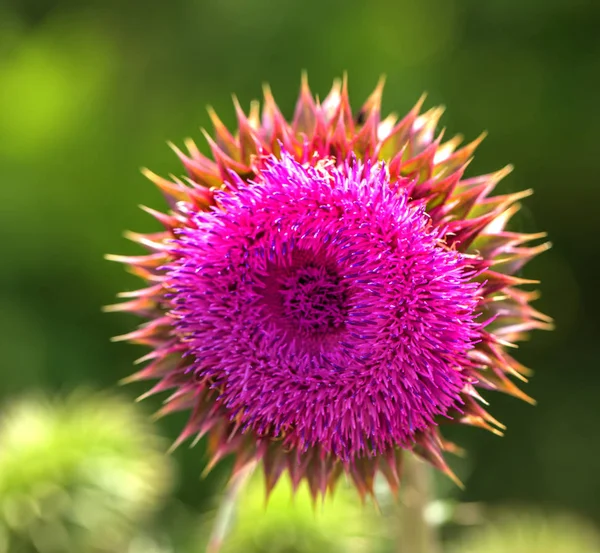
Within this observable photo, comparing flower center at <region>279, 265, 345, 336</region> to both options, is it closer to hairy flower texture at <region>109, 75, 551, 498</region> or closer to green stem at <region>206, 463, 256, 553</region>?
hairy flower texture at <region>109, 75, 551, 498</region>

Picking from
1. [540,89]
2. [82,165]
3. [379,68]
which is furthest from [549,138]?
[82,165]

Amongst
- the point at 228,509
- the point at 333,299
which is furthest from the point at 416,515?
the point at 333,299

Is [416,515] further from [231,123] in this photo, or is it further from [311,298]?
[231,123]

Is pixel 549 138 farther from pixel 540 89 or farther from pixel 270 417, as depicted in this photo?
pixel 270 417

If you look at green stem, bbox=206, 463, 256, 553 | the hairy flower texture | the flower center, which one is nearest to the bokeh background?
green stem, bbox=206, 463, 256, 553

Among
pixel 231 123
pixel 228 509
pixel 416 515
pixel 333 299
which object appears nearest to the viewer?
pixel 333 299

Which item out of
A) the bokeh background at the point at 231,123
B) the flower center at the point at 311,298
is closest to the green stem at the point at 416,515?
the flower center at the point at 311,298

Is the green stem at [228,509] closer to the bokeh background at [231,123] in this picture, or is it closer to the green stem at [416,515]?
the green stem at [416,515]

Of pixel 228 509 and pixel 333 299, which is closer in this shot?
pixel 333 299
